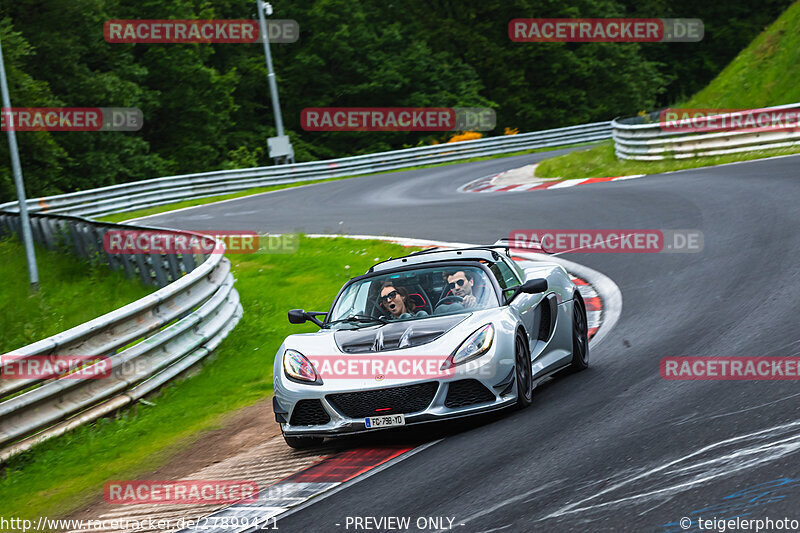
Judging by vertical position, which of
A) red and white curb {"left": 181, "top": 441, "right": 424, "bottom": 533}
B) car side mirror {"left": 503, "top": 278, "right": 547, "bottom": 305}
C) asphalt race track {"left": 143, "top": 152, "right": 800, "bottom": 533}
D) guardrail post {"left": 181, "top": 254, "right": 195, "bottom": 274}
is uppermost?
car side mirror {"left": 503, "top": 278, "right": 547, "bottom": 305}

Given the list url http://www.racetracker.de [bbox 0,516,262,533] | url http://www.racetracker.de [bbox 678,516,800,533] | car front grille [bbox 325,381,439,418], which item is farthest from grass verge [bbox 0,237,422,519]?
url http://www.racetracker.de [bbox 678,516,800,533]

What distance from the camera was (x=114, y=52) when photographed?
4112 cm

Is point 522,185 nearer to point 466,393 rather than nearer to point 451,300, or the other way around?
point 451,300

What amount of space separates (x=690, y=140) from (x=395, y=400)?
18818 millimetres

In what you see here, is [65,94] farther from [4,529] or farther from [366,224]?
[4,529]

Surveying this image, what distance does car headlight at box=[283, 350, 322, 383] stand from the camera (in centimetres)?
738

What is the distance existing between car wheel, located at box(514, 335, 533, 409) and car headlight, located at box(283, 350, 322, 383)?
1.45m

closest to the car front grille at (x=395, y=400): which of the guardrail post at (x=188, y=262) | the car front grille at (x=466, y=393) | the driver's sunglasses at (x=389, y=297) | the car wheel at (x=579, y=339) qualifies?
the car front grille at (x=466, y=393)

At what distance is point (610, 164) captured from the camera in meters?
27.1

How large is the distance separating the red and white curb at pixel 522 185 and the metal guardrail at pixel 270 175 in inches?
308

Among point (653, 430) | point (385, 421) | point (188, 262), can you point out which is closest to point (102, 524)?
point (385, 421)

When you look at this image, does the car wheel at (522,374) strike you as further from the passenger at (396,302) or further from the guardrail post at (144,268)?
the guardrail post at (144,268)

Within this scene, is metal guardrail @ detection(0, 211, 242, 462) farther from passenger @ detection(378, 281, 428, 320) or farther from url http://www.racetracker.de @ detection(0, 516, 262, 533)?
passenger @ detection(378, 281, 428, 320)

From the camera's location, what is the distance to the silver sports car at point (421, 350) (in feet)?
23.2
